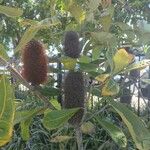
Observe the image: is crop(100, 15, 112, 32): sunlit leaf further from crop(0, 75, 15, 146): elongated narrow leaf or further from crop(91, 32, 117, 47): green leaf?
crop(0, 75, 15, 146): elongated narrow leaf

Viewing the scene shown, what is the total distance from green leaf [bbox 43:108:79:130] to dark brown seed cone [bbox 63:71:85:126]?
43 mm

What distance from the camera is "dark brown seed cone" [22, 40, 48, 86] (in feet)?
5.07

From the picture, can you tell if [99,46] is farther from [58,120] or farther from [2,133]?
[2,133]

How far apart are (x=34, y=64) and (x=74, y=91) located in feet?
0.52

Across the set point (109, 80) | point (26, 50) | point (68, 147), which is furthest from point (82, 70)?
point (68, 147)

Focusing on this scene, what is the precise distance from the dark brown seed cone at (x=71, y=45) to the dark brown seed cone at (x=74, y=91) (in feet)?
0.22

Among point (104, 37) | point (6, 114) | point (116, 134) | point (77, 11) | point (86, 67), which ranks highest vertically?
point (77, 11)

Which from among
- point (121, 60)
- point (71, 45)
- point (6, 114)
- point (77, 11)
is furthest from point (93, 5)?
point (6, 114)

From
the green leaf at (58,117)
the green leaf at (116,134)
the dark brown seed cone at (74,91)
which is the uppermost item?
the dark brown seed cone at (74,91)

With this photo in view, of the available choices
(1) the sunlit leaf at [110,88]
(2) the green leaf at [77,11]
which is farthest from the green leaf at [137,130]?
(2) the green leaf at [77,11]

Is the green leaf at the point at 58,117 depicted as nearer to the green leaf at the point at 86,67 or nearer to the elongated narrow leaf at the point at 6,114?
the green leaf at the point at 86,67

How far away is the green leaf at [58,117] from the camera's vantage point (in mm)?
1504

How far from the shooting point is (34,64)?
5.10 feet

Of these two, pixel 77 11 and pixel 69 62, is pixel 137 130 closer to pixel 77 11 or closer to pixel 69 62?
pixel 69 62
